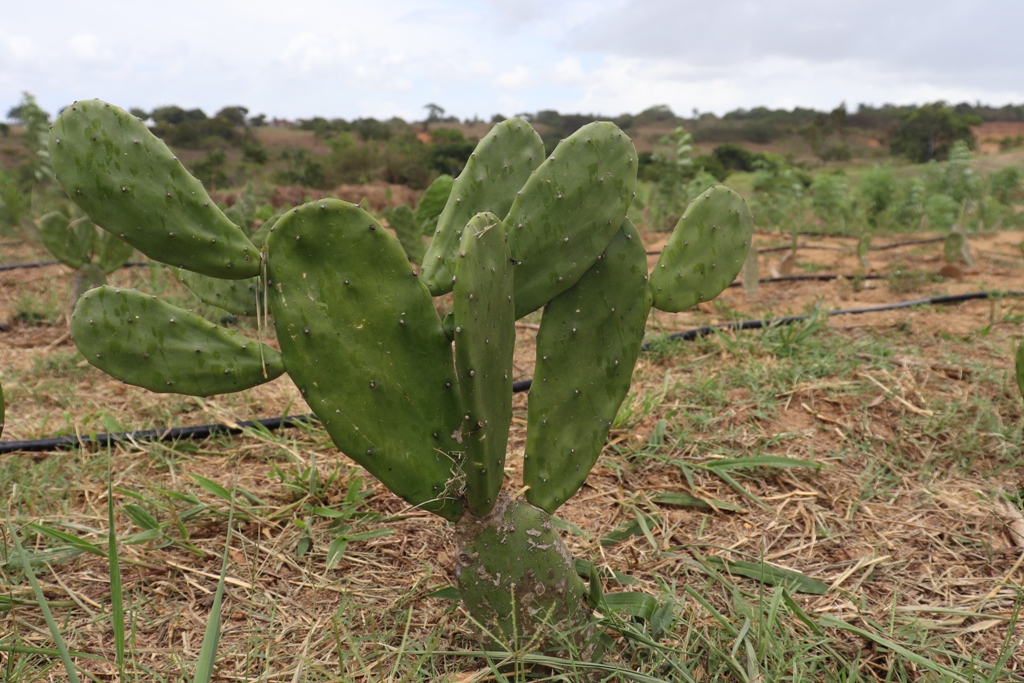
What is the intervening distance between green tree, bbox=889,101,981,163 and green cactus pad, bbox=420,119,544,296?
18.6 meters

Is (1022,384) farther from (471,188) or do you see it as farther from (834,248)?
(834,248)

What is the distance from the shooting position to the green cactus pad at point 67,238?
2955mm

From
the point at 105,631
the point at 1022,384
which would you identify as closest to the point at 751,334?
the point at 1022,384

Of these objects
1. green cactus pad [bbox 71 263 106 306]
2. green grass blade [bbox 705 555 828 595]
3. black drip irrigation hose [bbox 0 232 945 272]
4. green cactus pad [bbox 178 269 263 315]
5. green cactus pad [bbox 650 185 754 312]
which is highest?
green cactus pad [bbox 650 185 754 312]

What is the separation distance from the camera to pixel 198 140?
13648 millimetres

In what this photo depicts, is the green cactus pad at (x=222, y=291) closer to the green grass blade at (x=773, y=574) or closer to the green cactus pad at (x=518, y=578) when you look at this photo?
the green cactus pad at (x=518, y=578)

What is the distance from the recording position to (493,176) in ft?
4.16

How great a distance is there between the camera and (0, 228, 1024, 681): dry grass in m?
1.17

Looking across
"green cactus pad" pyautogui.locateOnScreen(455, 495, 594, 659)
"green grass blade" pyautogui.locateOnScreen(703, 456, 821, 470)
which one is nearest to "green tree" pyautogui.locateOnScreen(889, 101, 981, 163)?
"green grass blade" pyautogui.locateOnScreen(703, 456, 821, 470)

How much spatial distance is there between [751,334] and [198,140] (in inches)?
533

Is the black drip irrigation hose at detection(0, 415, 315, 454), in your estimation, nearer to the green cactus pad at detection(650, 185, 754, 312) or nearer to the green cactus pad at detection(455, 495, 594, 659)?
the green cactus pad at detection(455, 495, 594, 659)

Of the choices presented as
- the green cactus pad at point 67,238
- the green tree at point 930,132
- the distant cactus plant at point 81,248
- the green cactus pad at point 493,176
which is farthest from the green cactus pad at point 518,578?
the green tree at point 930,132

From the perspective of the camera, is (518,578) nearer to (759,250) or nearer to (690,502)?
(690,502)

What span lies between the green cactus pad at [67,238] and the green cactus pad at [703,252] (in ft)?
8.50
